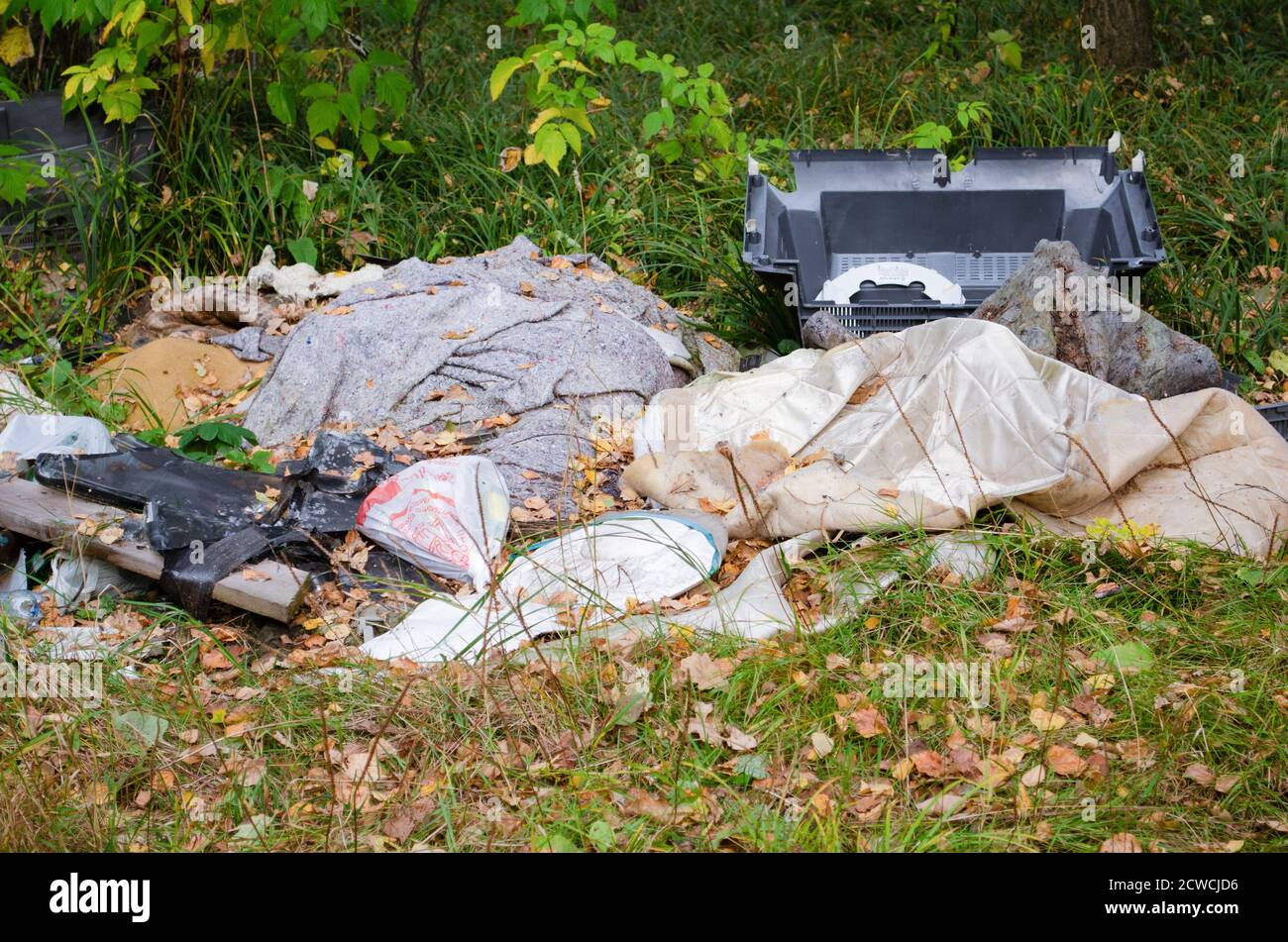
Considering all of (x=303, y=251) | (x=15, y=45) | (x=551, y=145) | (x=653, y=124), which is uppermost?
(x=15, y=45)

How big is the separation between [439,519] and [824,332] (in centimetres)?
172

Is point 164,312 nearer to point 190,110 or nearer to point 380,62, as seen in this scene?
point 190,110

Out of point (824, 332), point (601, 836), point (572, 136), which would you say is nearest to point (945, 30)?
point (572, 136)

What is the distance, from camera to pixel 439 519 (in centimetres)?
398

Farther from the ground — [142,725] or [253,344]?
[253,344]

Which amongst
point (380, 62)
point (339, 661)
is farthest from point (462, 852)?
point (380, 62)

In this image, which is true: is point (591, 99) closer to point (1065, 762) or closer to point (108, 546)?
point (108, 546)

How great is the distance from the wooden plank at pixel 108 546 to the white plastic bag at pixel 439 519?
0.32 metres

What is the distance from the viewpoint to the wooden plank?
3680 millimetres

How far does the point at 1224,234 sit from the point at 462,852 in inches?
193

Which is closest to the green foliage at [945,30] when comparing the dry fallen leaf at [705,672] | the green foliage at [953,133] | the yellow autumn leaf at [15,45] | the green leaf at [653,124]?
the green foliage at [953,133]

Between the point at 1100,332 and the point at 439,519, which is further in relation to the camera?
the point at 1100,332

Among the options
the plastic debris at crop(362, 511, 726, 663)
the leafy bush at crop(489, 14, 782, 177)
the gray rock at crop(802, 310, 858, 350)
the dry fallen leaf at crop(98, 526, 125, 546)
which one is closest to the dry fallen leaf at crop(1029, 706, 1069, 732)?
the plastic debris at crop(362, 511, 726, 663)

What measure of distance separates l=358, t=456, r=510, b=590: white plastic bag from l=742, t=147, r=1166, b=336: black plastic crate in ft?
6.18
